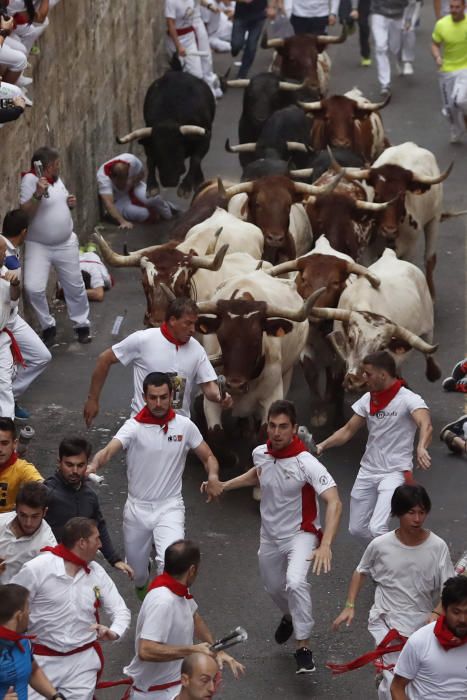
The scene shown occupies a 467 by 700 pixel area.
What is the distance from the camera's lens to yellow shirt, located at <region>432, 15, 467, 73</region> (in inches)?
789

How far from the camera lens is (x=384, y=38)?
22.2 meters

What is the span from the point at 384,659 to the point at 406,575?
1.48 feet

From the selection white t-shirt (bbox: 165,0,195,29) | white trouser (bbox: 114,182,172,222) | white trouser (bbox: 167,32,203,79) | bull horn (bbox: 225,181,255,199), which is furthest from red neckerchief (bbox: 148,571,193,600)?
white t-shirt (bbox: 165,0,195,29)

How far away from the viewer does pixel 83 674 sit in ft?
26.2

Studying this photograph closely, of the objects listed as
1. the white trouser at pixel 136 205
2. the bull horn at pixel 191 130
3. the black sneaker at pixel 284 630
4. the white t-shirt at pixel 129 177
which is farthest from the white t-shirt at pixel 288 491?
the white trouser at pixel 136 205

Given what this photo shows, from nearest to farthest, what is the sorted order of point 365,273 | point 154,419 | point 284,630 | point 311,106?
point 154,419 < point 284,630 < point 365,273 < point 311,106

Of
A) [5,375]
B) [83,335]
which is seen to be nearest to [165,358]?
[5,375]

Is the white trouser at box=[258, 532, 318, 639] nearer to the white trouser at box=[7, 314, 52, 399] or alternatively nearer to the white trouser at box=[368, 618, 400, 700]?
the white trouser at box=[368, 618, 400, 700]

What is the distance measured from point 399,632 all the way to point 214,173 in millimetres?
11894

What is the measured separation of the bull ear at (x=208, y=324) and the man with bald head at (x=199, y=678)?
4.92 meters

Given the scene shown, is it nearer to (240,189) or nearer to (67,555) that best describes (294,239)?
(240,189)

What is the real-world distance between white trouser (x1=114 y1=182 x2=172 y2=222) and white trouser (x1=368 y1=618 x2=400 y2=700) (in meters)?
9.99

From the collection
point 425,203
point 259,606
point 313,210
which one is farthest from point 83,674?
point 425,203

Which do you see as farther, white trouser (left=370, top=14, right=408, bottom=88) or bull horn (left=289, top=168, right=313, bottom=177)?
white trouser (left=370, top=14, right=408, bottom=88)
